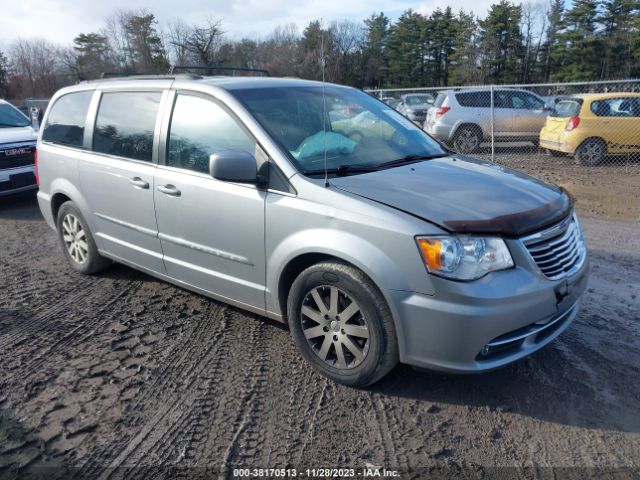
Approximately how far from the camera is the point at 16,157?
8.62 metres

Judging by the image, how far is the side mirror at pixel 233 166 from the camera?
10.5 ft

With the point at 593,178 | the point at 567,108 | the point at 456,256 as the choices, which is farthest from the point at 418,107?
the point at 456,256

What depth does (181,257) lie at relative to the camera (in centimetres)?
398

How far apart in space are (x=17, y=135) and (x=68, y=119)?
15.9 feet

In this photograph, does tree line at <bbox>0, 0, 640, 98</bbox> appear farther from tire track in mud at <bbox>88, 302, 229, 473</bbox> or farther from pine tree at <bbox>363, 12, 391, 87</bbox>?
tire track in mud at <bbox>88, 302, 229, 473</bbox>

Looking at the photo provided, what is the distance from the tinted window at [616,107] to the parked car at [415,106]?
27.6ft

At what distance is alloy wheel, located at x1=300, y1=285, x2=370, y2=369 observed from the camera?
304cm

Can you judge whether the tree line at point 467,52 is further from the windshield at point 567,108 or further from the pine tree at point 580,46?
the windshield at point 567,108

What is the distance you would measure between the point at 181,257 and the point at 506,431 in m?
2.55

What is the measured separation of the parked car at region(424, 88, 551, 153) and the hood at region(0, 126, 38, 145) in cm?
913

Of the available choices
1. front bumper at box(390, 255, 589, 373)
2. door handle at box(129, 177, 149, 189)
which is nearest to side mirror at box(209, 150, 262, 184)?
door handle at box(129, 177, 149, 189)

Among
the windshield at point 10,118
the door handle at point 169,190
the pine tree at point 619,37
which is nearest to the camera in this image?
the door handle at point 169,190

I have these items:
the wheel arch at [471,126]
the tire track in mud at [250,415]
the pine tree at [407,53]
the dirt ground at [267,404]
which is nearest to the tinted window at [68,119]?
the dirt ground at [267,404]

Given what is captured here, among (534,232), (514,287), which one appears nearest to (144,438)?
(514,287)
